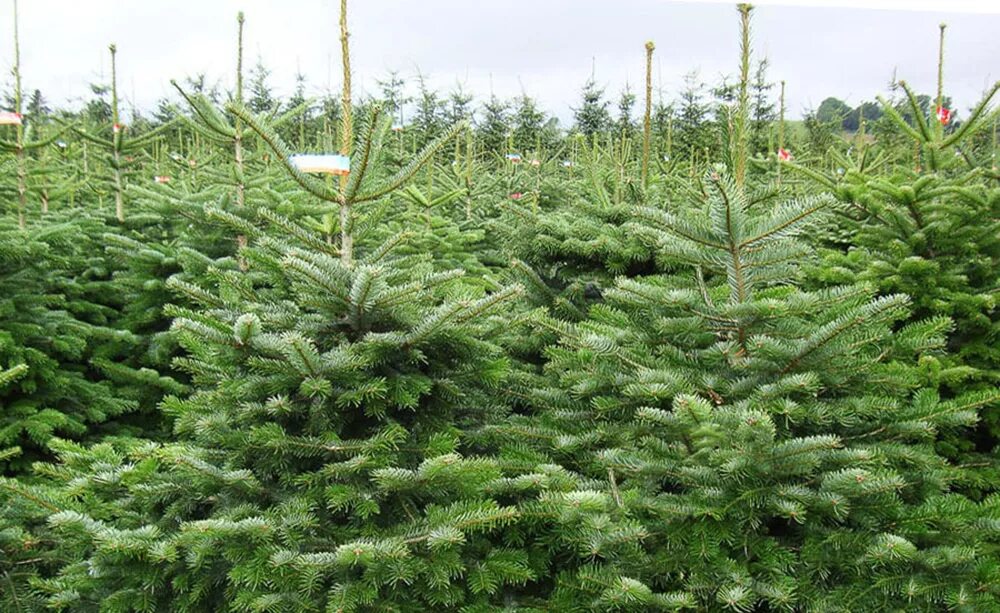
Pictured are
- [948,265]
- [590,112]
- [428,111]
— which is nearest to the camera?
[948,265]

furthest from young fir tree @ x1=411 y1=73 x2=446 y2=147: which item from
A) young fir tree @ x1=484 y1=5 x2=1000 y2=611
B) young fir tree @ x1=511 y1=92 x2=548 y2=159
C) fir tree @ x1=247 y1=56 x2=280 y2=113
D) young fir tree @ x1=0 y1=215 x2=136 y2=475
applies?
young fir tree @ x1=484 y1=5 x2=1000 y2=611

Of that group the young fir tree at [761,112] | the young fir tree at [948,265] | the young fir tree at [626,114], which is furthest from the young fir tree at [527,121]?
the young fir tree at [948,265]

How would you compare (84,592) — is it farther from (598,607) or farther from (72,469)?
(598,607)

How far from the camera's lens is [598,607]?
2.02 meters

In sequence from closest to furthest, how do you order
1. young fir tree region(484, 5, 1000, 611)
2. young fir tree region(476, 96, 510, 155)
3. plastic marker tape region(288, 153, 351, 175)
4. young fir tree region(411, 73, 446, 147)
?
young fir tree region(484, 5, 1000, 611), plastic marker tape region(288, 153, 351, 175), young fir tree region(411, 73, 446, 147), young fir tree region(476, 96, 510, 155)

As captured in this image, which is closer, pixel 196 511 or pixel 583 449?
pixel 196 511

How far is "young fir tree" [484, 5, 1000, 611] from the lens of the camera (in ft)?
6.32

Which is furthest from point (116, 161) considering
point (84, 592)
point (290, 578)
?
point (290, 578)

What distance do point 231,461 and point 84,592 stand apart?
0.63 meters

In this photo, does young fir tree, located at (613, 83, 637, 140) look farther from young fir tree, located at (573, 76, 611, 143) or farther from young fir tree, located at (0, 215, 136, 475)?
young fir tree, located at (0, 215, 136, 475)

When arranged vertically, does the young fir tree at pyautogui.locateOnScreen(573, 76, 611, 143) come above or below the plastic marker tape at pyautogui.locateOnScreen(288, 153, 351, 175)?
above

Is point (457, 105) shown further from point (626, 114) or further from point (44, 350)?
point (44, 350)

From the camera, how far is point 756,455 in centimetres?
195

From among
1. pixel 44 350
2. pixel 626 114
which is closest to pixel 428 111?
pixel 626 114
